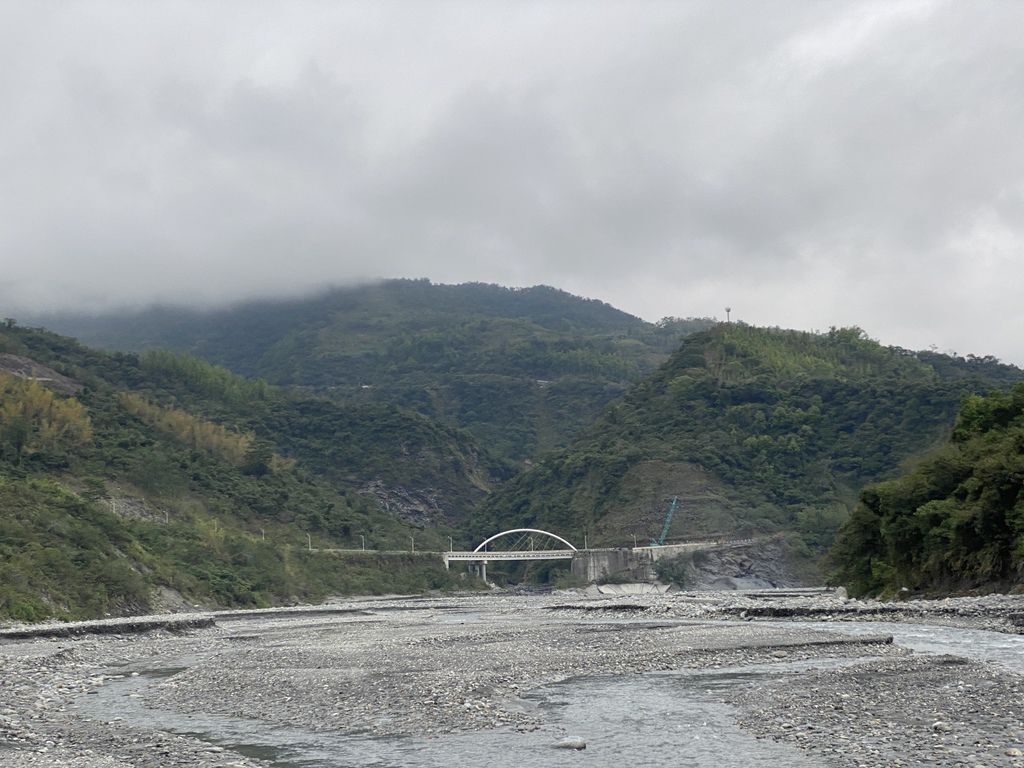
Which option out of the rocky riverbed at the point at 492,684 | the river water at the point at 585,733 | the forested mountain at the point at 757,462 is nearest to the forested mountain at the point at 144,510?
the rocky riverbed at the point at 492,684

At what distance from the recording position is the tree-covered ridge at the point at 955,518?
49688 millimetres

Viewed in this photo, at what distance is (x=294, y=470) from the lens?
7338 inches

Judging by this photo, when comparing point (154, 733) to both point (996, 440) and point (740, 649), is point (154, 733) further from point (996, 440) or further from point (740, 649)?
point (996, 440)

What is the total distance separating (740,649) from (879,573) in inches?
1071

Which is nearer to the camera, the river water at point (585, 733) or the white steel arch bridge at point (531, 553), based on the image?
the river water at point (585, 733)

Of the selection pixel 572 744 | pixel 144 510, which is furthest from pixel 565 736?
pixel 144 510

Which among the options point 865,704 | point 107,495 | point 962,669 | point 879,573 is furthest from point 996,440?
point 107,495

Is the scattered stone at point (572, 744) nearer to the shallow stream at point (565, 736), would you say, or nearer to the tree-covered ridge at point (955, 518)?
the shallow stream at point (565, 736)

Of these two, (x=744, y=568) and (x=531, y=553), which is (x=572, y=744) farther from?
(x=531, y=553)

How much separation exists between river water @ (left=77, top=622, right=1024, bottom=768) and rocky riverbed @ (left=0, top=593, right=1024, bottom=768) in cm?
39

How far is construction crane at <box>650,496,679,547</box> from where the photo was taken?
160 metres

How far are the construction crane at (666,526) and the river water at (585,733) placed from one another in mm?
130402

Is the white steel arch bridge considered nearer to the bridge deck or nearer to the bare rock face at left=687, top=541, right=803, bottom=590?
the bridge deck

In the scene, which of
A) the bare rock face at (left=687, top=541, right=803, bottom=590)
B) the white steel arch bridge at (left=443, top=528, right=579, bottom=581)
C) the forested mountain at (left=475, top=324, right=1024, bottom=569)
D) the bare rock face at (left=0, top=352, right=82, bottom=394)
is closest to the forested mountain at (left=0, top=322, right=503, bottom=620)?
the bare rock face at (left=0, top=352, right=82, bottom=394)
